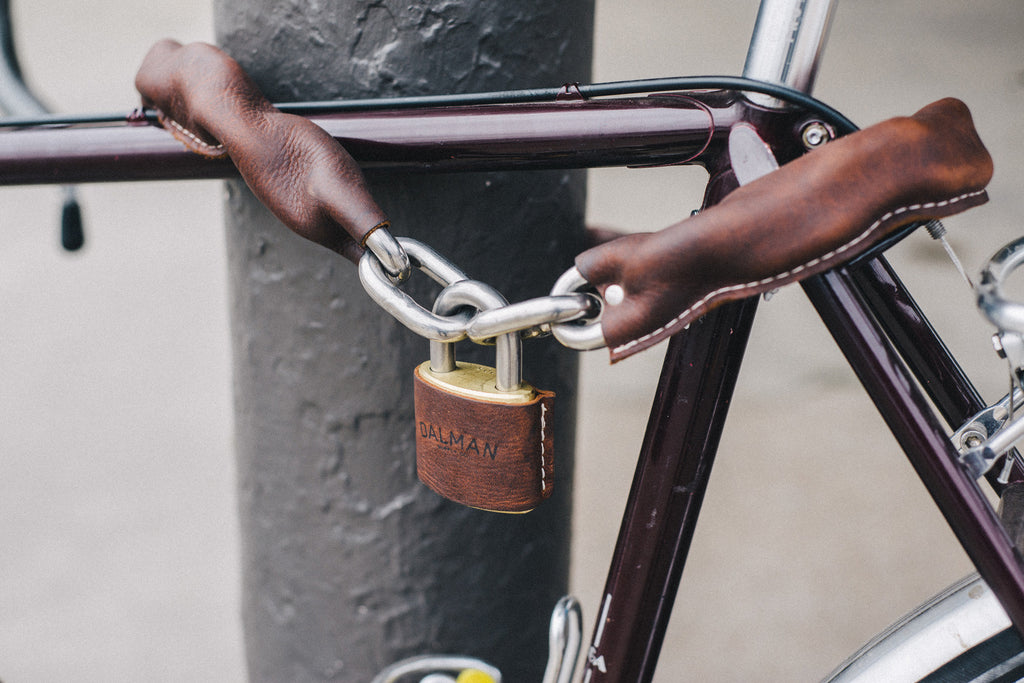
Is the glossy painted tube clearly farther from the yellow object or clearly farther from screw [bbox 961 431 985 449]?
the yellow object

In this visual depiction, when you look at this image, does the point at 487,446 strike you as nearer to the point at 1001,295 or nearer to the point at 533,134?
the point at 533,134

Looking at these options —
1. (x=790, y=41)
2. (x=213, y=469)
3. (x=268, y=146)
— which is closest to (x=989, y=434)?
(x=790, y=41)

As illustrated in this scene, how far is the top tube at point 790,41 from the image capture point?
21.8 inches

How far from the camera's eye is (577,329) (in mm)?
509

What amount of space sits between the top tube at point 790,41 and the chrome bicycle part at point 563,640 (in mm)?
400

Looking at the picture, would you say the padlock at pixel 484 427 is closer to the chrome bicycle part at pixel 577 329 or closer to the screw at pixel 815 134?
the chrome bicycle part at pixel 577 329

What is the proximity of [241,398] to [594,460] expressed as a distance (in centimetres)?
134

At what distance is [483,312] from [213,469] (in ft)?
5.46

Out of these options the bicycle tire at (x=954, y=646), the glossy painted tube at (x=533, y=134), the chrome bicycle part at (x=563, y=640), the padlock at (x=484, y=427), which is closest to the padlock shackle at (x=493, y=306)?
the padlock at (x=484, y=427)

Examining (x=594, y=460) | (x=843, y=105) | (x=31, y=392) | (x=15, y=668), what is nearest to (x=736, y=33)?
(x=843, y=105)

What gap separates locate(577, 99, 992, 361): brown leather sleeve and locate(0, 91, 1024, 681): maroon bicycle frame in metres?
0.07

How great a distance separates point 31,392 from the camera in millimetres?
2252

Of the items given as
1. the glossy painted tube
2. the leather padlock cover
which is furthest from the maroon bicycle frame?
the leather padlock cover

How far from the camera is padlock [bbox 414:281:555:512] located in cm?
55
